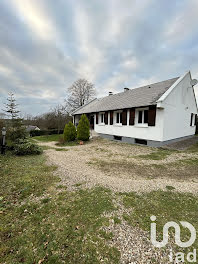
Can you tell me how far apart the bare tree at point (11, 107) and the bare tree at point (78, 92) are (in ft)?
65.0

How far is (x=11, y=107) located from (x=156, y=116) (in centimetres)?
1120

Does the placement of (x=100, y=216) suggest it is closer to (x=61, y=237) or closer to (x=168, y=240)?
(x=61, y=237)

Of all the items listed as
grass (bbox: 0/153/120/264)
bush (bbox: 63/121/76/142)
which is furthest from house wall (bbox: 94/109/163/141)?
grass (bbox: 0/153/120/264)

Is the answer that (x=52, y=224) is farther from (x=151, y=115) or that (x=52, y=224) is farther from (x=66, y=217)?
(x=151, y=115)

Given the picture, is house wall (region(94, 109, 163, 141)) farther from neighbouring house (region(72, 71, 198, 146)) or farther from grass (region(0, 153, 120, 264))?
grass (region(0, 153, 120, 264))

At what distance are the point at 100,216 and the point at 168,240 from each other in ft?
4.34

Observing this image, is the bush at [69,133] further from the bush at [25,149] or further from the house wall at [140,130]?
the bush at [25,149]

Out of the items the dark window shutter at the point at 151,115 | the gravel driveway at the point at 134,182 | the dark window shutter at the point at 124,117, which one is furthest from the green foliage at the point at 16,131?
the dark window shutter at the point at 151,115

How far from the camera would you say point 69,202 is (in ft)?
9.95

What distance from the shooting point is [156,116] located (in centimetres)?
970

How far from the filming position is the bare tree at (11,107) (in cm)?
796

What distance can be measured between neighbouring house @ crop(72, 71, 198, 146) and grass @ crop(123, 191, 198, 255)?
23.1 ft

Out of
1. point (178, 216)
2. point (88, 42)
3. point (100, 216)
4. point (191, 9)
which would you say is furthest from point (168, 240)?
point (88, 42)

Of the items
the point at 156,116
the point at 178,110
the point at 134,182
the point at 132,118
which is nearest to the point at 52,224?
the point at 134,182
